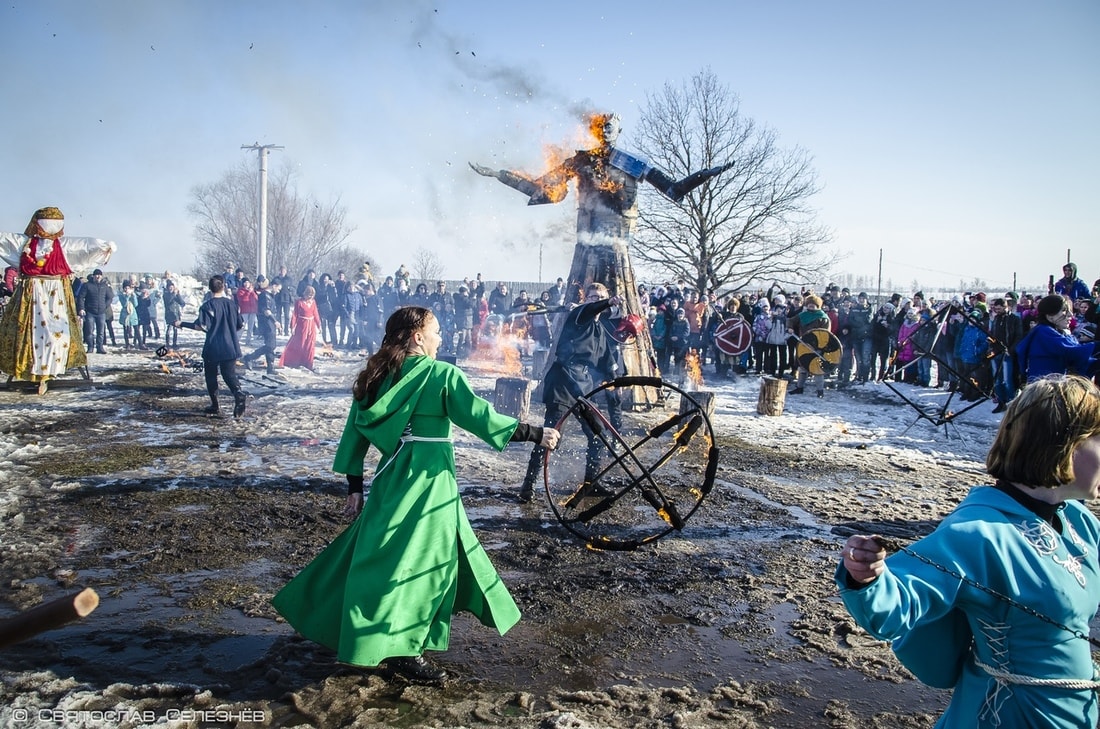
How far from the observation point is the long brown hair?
386 centimetres

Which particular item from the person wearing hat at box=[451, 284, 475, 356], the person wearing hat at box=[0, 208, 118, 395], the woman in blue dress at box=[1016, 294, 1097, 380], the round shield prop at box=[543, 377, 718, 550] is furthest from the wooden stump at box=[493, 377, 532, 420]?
the person wearing hat at box=[451, 284, 475, 356]

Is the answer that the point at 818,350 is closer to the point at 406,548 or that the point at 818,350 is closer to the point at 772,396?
the point at 772,396

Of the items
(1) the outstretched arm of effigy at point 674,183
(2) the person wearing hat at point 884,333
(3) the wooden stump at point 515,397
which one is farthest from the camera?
(2) the person wearing hat at point 884,333

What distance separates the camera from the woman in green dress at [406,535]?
358 cm

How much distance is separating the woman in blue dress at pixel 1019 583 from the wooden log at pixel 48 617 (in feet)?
5.94

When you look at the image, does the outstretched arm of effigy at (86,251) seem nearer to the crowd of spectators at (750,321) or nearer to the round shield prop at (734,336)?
the crowd of spectators at (750,321)

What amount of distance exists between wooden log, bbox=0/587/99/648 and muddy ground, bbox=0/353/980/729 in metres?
2.07

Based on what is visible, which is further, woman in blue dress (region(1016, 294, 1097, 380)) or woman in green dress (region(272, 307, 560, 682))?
woman in blue dress (region(1016, 294, 1097, 380))

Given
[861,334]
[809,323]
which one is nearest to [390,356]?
[809,323]

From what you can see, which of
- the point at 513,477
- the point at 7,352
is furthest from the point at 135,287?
the point at 513,477

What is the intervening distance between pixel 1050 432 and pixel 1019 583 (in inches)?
16.5

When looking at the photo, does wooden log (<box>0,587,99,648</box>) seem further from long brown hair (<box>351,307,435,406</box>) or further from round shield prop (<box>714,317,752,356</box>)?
round shield prop (<box>714,317,752,356</box>)

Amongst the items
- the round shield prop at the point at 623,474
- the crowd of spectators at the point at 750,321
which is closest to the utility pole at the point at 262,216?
the crowd of spectators at the point at 750,321

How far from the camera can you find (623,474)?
8.35m
